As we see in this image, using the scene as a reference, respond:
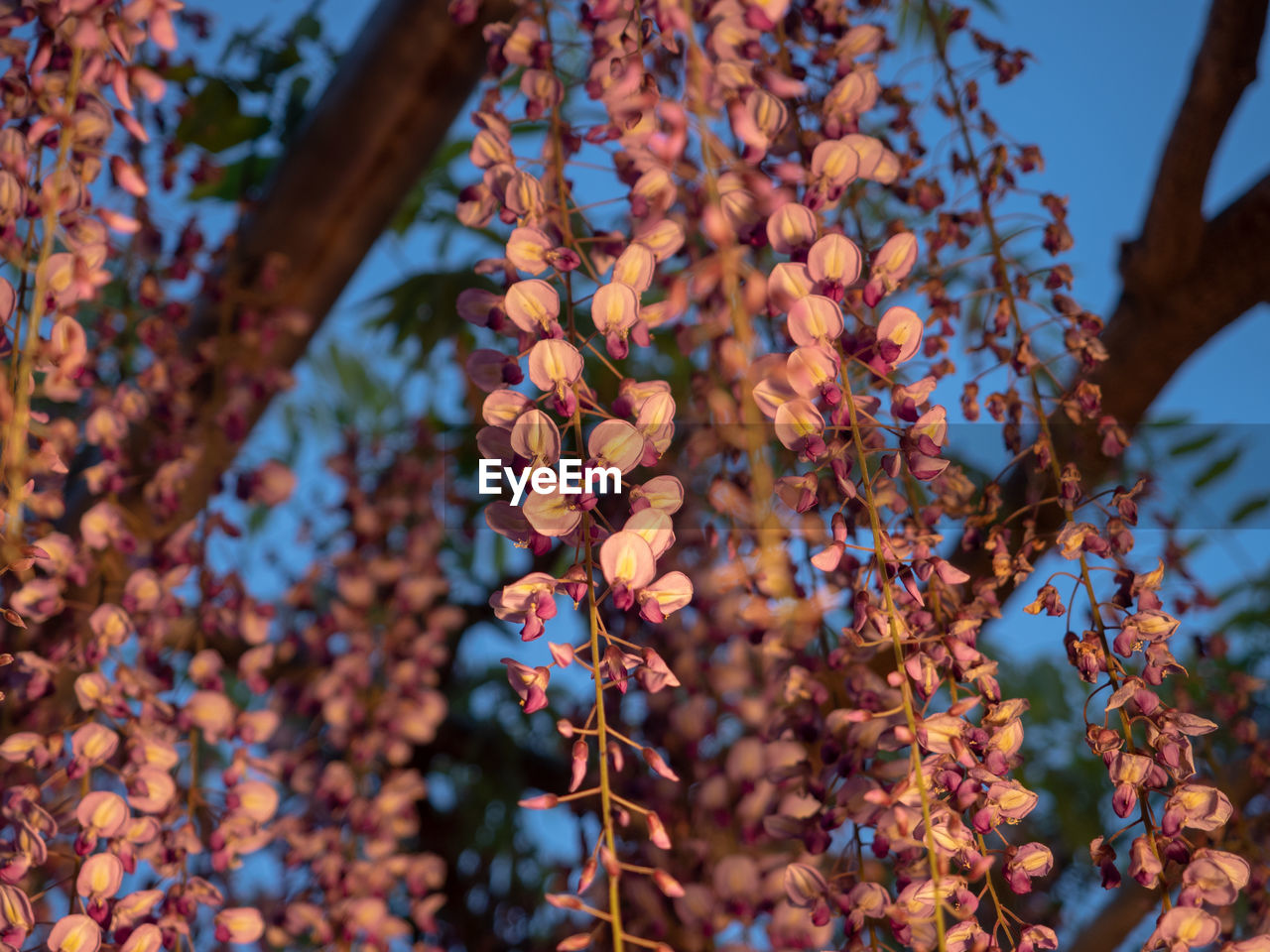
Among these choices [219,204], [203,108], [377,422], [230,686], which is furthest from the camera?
[377,422]

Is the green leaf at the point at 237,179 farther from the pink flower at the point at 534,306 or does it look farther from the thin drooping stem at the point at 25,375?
the pink flower at the point at 534,306

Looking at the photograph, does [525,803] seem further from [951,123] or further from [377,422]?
[377,422]

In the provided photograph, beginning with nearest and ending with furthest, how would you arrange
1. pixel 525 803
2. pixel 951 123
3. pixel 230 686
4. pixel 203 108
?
1. pixel 525 803
2. pixel 951 123
3. pixel 203 108
4. pixel 230 686

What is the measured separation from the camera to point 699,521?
0.88m

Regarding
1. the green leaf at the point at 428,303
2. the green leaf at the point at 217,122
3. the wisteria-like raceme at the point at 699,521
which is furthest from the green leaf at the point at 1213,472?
the green leaf at the point at 217,122

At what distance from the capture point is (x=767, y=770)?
1.77ft

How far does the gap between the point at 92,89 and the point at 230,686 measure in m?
1.18

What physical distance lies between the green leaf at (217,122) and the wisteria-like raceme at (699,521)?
3 centimetres

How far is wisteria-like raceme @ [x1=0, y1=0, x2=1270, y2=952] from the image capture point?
1.35 feet

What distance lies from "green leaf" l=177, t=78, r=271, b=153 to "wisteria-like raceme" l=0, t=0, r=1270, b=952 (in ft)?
0.11

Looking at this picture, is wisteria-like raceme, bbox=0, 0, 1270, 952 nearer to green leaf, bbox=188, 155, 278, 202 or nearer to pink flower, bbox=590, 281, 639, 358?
pink flower, bbox=590, 281, 639, 358

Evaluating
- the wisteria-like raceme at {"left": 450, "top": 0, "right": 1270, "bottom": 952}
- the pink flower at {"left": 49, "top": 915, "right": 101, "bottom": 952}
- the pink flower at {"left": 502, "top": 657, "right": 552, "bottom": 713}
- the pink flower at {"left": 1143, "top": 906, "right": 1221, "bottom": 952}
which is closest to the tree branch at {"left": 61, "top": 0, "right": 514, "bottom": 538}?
the wisteria-like raceme at {"left": 450, "top": 0, "right": 1270, "bottom": 952}

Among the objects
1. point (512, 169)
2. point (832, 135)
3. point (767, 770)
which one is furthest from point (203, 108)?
point (767, 770)

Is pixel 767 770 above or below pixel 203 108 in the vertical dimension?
below
